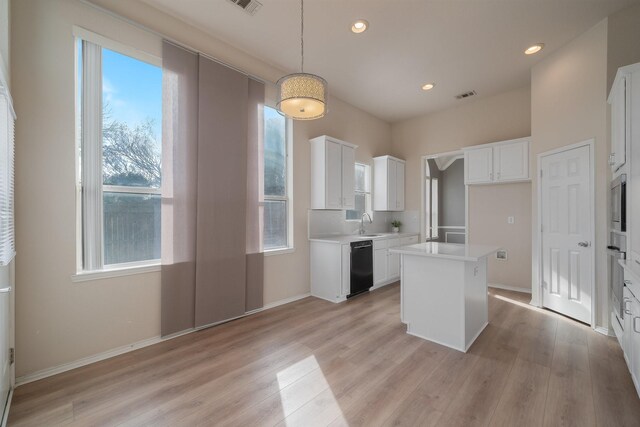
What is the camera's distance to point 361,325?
325 centimetres

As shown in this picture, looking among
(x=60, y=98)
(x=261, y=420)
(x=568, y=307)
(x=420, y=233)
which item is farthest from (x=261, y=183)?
(x=568, y=307)

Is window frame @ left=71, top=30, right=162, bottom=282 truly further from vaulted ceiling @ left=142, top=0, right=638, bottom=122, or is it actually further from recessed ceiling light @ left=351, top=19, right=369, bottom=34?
recessed ceiling light @ left=351, top=19, right=369, bottom=34

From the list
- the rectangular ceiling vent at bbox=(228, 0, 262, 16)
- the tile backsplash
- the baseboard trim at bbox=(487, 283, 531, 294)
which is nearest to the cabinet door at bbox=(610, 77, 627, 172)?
the baseboard trim at bbox=(487, 283, 531, 294)

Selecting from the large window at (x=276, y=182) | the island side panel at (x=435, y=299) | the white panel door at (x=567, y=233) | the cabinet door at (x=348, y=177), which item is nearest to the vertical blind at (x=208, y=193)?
the large window at (x=276, y=182)

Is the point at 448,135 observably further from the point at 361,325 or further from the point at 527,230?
the point at 361,325

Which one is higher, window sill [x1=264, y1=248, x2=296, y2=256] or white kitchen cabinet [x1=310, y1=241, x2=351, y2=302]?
window sill [x1=264, y1=248, x2=296, y2=256]

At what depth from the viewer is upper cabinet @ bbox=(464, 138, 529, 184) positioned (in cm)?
434

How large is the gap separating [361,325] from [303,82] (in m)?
2.66

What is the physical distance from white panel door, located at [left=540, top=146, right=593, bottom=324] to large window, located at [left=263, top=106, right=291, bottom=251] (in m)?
3.52

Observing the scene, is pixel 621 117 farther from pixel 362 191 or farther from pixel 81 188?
pixel 81 188

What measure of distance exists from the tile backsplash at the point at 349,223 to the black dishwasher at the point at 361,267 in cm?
66

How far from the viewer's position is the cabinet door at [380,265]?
15.5ft

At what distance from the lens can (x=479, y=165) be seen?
481cm

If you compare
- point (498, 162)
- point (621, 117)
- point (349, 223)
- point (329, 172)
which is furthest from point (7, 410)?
point (498, 162)
